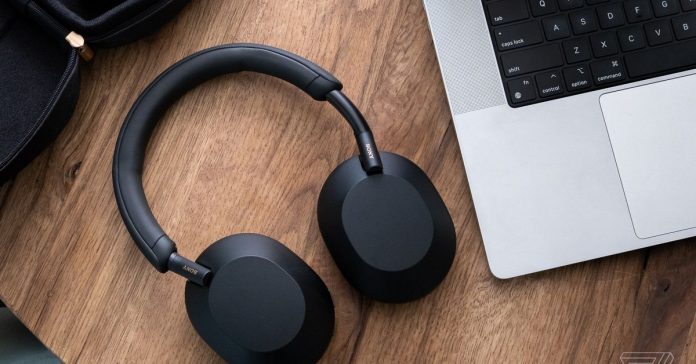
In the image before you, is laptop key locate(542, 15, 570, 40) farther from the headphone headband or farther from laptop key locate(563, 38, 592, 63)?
the headphone headband

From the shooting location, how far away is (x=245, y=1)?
0.63 m

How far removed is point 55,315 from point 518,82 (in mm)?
459

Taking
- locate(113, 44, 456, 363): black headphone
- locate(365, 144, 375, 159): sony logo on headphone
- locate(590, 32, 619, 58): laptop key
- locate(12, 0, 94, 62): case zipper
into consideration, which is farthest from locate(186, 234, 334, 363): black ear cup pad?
locate(590, 32, 619, 58): laptop key

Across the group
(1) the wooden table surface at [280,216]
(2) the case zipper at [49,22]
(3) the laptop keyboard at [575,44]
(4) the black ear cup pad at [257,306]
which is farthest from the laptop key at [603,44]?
(2) the case zipper at [49,22]

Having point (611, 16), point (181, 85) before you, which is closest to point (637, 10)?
point (611, 16)

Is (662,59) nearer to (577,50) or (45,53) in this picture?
(577,50)

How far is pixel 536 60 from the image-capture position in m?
0.59

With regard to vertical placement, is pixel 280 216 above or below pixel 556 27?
below

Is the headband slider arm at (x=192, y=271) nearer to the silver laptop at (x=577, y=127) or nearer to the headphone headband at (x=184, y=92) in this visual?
the headphone headband at (x=184, y=92)

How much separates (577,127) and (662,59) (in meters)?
0.10

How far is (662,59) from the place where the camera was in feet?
1.94

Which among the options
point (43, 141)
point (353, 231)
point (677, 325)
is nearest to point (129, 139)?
point (43, 141)

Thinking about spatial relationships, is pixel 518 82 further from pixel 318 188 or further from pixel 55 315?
pixel 55 315

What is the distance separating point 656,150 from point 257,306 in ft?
1.22
